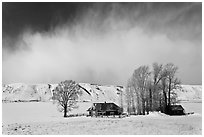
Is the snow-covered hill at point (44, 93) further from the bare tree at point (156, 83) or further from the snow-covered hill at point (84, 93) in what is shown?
the bare tree at point (156, 83)

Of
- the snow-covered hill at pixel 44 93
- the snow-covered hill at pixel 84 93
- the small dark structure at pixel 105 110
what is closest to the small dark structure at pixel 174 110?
the small dark structure at pixel 105 110

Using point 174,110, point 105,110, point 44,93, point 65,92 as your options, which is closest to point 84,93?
point 44,93

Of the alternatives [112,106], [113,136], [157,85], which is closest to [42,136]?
[113,136]

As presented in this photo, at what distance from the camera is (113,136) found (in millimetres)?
10922

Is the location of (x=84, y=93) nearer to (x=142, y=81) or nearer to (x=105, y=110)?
(x=105, y=110)

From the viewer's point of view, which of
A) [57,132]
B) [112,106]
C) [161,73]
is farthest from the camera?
[112,106]

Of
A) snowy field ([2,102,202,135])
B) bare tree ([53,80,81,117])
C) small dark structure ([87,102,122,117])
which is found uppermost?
bare tree ([53,80,81,117])

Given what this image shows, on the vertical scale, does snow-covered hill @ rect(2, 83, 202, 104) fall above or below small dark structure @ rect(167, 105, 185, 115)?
above

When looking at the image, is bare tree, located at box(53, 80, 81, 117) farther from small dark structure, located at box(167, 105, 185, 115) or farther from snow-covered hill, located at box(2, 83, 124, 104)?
snow-covered hill, located at box(2, 83, 124, 104)

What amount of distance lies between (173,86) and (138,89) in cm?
383

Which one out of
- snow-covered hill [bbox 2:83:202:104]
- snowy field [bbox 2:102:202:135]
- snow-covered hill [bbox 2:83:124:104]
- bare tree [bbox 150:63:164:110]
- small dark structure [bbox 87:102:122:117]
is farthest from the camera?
snow-covered hill [bbox 2:83:202:104]

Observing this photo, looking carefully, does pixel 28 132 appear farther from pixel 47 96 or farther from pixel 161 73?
pixel 47 96

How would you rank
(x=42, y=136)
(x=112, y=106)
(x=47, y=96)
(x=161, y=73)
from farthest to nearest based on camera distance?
(x=47, y=96), (x=112, y=106), (x=161, y=73), (x=42, y=136)

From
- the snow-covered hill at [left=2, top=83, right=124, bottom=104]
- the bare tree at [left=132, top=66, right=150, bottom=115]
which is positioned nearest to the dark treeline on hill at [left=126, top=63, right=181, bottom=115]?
the bare tree at [left=132, top=66, right=150, bottom=115]
